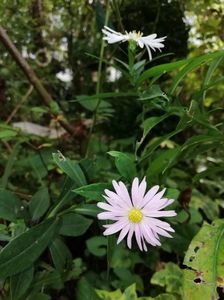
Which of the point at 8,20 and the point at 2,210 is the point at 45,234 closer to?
the point at 2,210

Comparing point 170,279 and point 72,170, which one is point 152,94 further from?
point 170,279

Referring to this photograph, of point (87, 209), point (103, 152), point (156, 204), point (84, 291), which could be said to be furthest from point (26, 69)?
point (156, 204)

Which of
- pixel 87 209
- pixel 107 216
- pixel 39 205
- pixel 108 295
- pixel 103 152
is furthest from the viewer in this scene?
pixel 103 152

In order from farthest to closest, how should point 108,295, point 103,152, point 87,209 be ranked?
point 103,152, point 108,295, point 87,209

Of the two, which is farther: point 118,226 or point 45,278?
point 45,278

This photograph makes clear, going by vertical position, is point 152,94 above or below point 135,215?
above

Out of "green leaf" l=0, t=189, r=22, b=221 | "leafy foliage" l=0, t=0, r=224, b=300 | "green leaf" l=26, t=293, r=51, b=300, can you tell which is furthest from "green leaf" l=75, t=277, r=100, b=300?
"green leaf" l=0, t=189, r=22, b=221

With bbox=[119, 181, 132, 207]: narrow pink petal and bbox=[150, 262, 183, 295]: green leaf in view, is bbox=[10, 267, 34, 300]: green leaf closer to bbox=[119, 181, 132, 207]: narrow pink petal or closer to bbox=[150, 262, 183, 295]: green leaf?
bbox=[119, 181, 132, 207]: narrow pink petal
